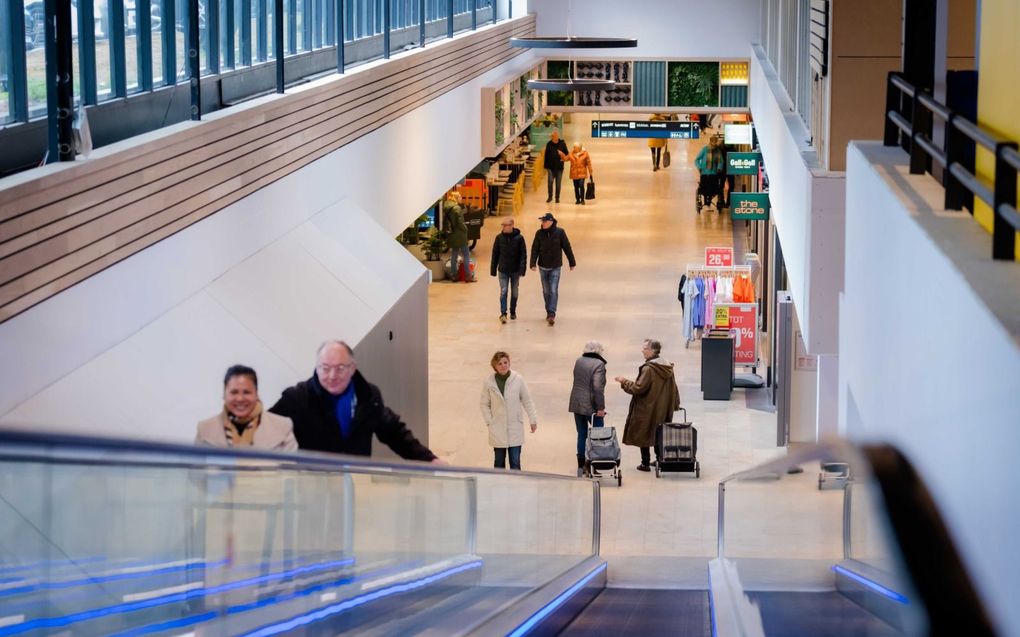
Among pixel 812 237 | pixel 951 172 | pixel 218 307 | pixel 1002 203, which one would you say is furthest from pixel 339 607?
pixel 812 237

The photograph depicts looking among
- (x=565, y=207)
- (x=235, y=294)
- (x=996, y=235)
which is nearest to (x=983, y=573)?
(x=996, y=235)

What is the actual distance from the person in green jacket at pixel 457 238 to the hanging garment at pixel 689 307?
5.89m

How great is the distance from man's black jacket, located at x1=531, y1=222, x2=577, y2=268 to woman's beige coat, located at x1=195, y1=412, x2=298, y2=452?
16.3 metres

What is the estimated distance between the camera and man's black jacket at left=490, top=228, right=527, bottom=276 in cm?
2355

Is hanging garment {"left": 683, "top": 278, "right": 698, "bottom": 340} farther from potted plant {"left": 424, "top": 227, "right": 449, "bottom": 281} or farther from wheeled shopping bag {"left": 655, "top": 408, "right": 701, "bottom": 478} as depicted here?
potted plant {"left": 424, "top": 227, "right": 449, "bottom": 281}

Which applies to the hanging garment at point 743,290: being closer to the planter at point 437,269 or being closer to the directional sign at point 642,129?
the planter at point 437,269

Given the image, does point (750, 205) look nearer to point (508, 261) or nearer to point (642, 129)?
point (508, 261)

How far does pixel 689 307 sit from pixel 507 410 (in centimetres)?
715

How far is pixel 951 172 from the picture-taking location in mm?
6113

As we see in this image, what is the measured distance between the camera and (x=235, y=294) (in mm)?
11008

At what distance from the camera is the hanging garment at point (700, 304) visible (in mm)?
21281

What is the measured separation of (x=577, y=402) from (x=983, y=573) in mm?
11479

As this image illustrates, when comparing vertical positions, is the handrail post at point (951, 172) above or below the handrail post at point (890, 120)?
below

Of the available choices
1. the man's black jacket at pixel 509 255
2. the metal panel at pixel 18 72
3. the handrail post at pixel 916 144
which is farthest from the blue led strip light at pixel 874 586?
the man's black jacket at pixel 509 255
